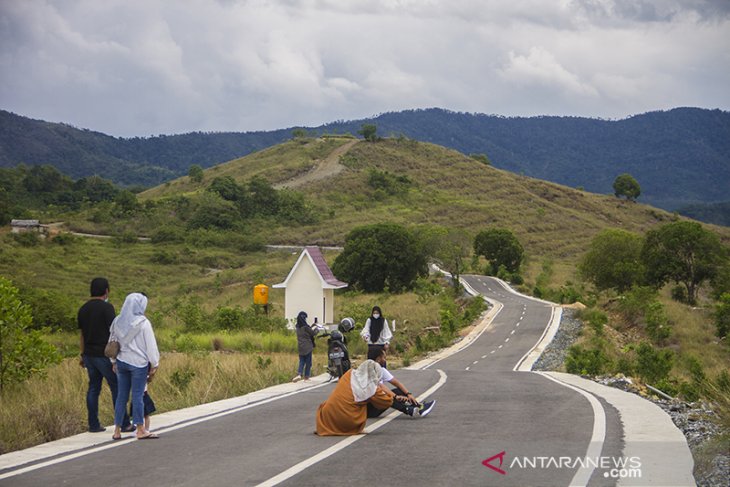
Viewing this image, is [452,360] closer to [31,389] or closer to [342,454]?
[31,389]

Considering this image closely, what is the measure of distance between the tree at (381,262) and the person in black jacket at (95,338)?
5634 centimetres

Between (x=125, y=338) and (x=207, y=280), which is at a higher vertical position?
(x=125, y=338)

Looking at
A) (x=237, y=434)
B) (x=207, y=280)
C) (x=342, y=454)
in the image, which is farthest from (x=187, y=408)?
(x=207, y=280)

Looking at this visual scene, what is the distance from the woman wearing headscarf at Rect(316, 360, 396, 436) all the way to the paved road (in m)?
0.26

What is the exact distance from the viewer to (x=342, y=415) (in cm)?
1011

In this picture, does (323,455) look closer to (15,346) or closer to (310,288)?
(15,346)

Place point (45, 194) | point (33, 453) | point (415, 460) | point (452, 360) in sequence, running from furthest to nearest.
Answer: point (45, 194), point (452, 360), point (33, 453), point (415, 460)

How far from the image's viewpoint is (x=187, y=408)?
13.0 m

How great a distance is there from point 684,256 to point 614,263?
5485 mm

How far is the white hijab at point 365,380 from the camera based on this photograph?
10.3m

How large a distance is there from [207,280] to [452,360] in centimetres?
4521

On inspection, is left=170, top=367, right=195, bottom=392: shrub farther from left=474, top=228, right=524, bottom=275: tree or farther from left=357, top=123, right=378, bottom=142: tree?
left=357, top=123, right=378, bottom=142: tree

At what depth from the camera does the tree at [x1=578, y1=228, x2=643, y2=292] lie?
2453 inches

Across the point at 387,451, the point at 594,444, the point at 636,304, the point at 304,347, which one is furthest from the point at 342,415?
the point at 636,304
